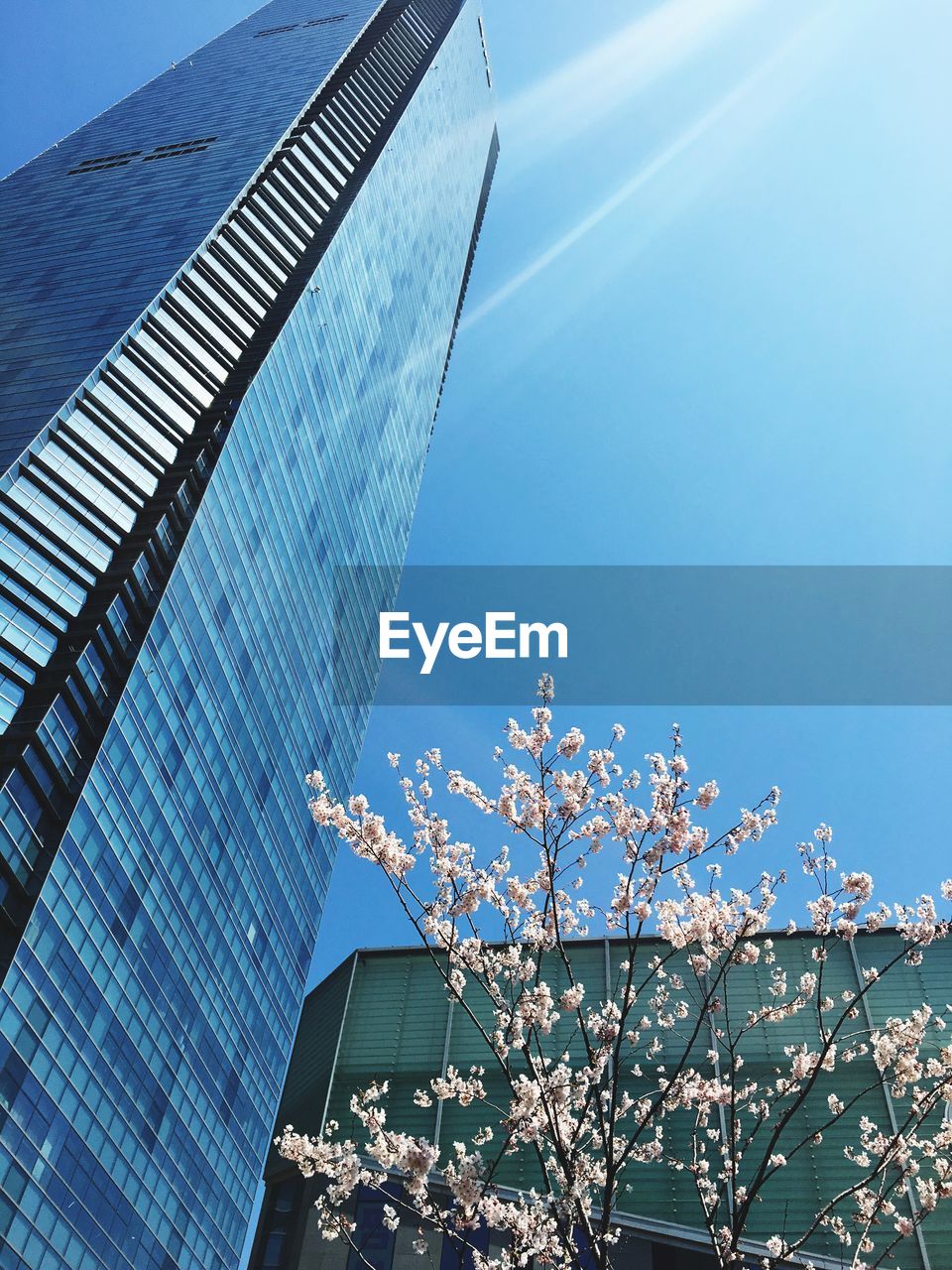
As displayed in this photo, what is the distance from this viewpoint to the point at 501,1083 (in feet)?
144

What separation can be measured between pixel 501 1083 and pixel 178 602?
4731cm

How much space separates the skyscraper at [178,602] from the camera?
207 feet

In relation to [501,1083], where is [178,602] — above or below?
above

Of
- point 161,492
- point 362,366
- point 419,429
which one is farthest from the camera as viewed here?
point 419,429

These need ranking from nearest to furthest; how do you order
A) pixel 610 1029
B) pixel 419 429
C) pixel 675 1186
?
pixel 610 1029 → pixel 675 1186 → pixel 419 429

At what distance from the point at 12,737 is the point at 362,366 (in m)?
73.9

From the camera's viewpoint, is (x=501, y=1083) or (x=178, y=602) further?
(x=178, y=602)

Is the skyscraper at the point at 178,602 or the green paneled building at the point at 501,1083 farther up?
the skyscraper at the point at 178,602

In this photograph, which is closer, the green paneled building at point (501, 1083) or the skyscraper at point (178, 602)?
the green paneled building at point (501, 1083)

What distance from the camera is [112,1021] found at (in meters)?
66.5

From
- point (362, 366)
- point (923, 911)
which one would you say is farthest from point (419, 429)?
point (923, 911)

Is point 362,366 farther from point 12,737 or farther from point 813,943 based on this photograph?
point 813,943

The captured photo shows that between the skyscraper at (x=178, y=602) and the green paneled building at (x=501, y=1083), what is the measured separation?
19006 millimetres

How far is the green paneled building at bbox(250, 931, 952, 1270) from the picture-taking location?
3181 cm
